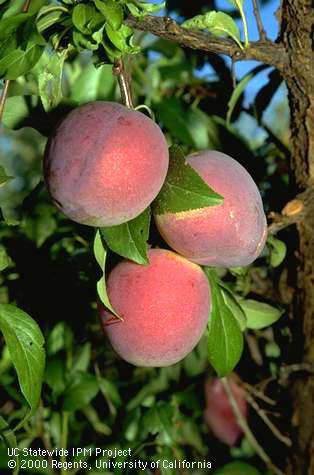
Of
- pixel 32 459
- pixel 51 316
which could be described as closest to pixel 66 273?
pixel 51 316

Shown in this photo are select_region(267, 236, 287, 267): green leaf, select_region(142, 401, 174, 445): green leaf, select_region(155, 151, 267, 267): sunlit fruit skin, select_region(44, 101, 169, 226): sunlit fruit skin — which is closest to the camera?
select_region(44, 101, 169, 226): sunlit fruit skin

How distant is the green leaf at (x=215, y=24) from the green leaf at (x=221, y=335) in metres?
0.38

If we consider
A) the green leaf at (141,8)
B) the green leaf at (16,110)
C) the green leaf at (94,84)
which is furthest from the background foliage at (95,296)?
the green leaf at (141,8)

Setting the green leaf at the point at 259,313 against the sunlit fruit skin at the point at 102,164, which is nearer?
the sunlit fruit skin at the point at 102,164

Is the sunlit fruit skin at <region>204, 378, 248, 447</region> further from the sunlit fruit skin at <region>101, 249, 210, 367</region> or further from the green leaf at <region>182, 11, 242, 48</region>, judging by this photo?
the green leaf at <region>182, 11, 242, 48</region>

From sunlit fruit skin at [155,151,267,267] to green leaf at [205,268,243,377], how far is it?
13 cm

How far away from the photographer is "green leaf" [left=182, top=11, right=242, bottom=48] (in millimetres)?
886

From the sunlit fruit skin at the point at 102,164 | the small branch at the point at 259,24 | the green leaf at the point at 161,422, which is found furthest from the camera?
the green leaf at the point at 161,422

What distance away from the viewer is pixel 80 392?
1.42 m

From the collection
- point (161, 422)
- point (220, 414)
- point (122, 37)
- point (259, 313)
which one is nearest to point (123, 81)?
point (122, 37)

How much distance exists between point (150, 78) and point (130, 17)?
2.70 feet

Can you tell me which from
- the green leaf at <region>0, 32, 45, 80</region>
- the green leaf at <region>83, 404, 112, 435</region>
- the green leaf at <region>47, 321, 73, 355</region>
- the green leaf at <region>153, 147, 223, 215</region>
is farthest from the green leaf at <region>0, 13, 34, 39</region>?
the green leaf at <region>83, 404, 112, 435</region>

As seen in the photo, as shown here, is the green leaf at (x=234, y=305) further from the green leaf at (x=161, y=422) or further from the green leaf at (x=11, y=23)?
the green leaf at (x=11, y=23)

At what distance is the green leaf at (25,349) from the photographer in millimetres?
850
